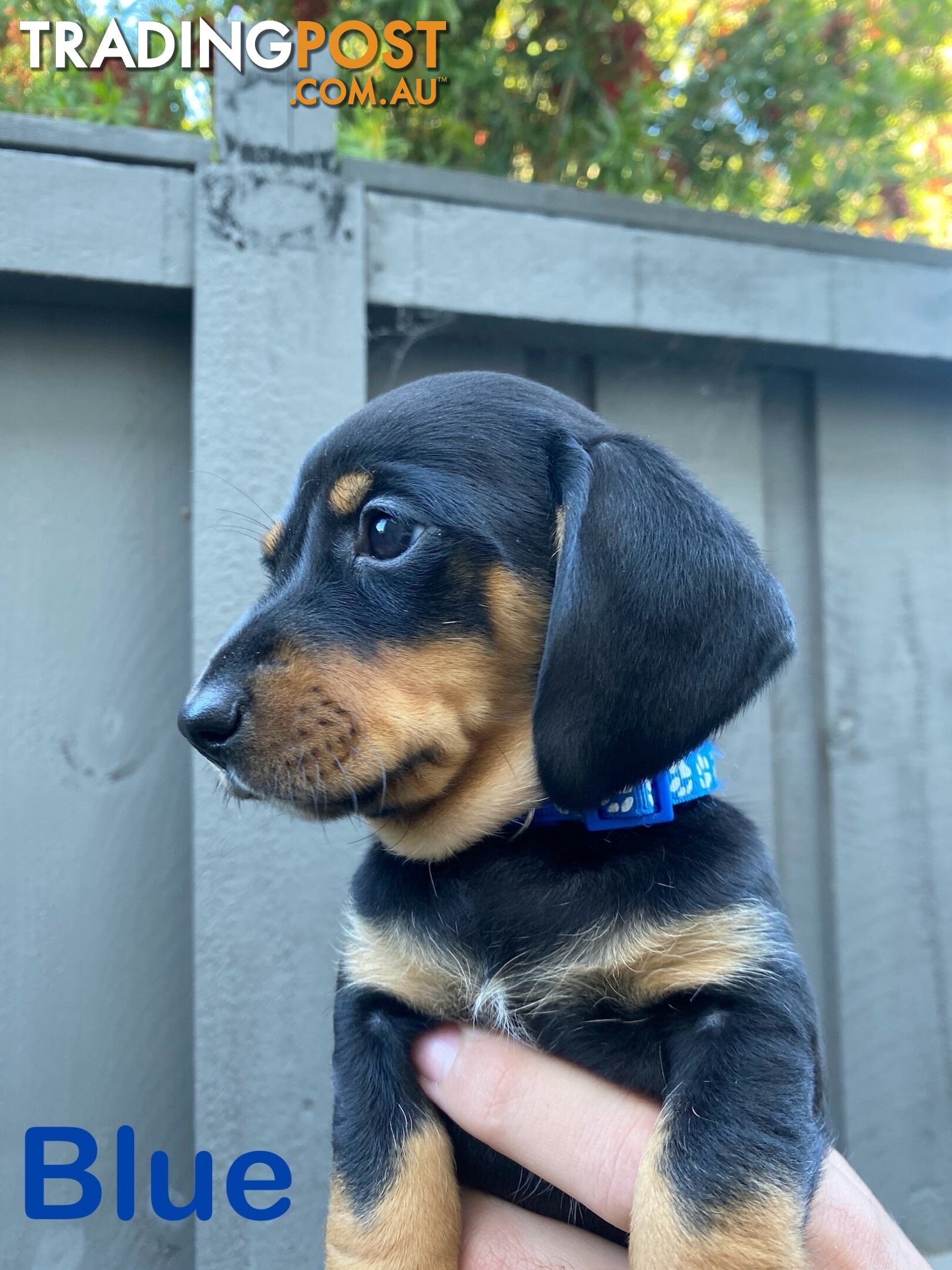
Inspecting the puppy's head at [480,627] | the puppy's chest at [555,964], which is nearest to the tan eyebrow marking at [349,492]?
the puppy's head at [480,627]

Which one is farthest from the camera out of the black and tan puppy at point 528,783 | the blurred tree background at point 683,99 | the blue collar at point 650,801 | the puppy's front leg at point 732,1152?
the blurred tree background at point 683,99

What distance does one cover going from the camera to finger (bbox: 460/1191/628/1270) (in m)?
1.50

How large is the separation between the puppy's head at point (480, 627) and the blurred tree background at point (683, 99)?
4.57ft

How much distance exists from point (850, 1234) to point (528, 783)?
88 centimetres

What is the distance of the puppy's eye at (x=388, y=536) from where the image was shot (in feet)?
5.20

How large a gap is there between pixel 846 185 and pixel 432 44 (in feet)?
4.82

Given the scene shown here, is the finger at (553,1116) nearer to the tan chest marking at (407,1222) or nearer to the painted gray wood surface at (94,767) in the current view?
the tan chest marking at (407,1222)

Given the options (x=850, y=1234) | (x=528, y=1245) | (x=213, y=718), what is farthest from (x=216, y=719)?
(x=850, y=1234)

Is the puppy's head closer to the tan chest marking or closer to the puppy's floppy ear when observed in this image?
the puppy's floppy ear

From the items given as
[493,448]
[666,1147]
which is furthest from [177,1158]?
[493,448]

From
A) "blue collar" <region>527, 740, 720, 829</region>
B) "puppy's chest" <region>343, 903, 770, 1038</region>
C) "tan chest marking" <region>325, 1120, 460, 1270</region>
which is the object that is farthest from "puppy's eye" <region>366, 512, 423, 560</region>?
"tan chest marking" <region>325, 1120, 460, 1270</region>

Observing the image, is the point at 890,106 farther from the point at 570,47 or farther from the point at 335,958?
the point at 335,958

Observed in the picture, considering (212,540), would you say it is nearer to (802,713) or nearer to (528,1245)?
(528,1245)

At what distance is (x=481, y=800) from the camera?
1.62m
